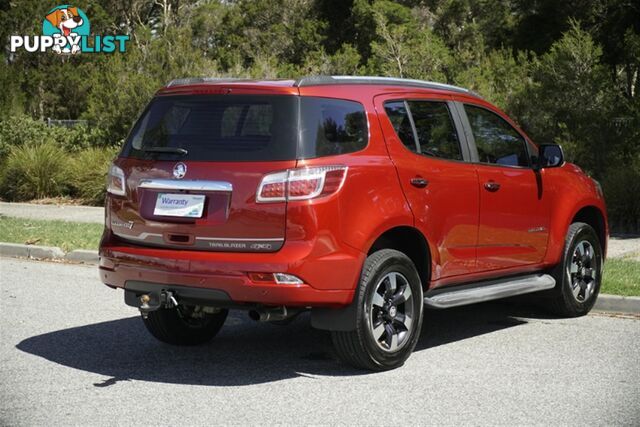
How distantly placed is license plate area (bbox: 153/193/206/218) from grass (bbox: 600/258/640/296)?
454 centimetres

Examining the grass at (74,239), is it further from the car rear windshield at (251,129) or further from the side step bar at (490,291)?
the car rear windshield at (251,129)

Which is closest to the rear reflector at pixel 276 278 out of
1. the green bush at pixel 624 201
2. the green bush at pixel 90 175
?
the green bush at pixel 624 201

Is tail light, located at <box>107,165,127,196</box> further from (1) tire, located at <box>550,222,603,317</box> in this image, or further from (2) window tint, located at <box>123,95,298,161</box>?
(1) tire, located at <box>550,222,603,317</box>

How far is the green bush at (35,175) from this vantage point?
2075 cm

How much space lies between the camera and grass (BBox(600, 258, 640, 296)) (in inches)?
369

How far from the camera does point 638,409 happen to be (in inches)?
231

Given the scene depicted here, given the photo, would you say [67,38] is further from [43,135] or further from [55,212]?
[55,212]

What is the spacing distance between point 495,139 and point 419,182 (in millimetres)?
1385

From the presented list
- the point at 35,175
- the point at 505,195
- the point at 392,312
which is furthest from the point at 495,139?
the point at 35,175

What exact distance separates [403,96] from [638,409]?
2.72 metres

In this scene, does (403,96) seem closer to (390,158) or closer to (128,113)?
(390,158)

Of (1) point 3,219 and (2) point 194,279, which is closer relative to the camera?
(2) point 194,279

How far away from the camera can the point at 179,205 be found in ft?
21.3

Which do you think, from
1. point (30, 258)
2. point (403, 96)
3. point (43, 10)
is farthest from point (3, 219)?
point (43, 10)
